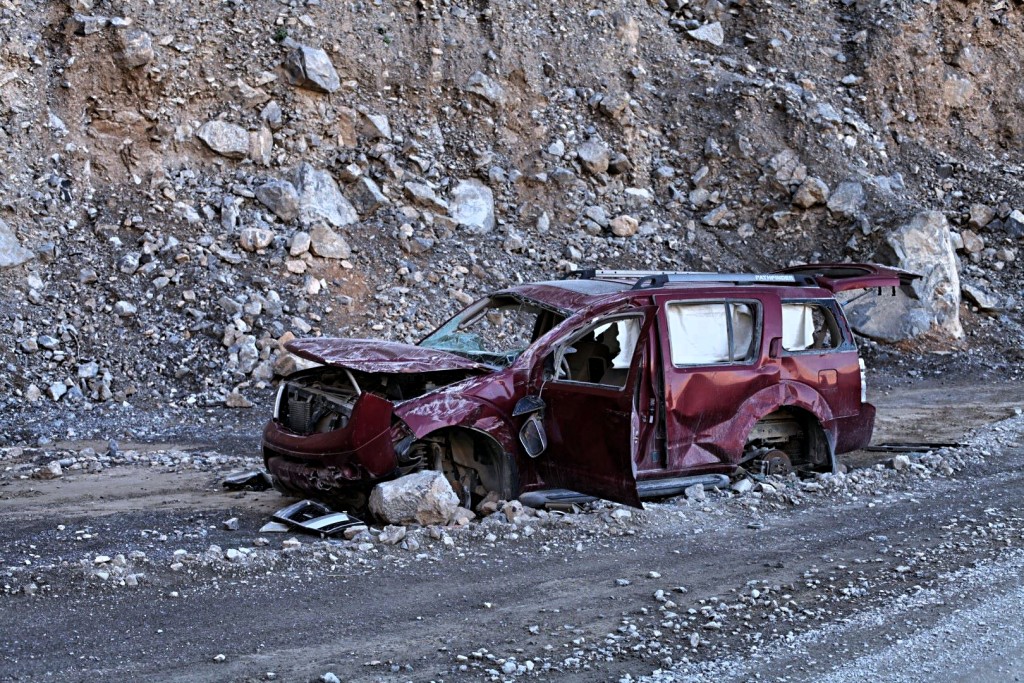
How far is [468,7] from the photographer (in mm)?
18297

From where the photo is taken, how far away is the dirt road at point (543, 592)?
4.72 m

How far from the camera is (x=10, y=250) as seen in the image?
43.7 ft

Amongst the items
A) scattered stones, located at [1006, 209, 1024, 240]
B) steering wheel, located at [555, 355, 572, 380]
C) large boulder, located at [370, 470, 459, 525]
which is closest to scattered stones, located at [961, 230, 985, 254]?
scattered stones, located at [1006, 209, 1024, 240]

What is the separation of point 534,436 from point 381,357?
46.6 inches

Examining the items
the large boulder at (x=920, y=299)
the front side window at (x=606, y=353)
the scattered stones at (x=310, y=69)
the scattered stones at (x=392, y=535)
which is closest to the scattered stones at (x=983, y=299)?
the large boulder at (x=920, y=299)

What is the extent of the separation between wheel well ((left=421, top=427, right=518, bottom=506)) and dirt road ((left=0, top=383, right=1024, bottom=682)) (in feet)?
1.38

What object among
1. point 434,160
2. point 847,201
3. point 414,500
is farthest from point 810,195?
point 414,500

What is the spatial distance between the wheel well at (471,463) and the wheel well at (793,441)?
82.5 inches

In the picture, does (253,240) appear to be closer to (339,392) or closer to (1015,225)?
(339,392)

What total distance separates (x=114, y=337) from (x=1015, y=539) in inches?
410

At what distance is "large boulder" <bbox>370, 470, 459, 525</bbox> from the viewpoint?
6.64 meters

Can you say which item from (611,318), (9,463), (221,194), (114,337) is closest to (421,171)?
(221,194)

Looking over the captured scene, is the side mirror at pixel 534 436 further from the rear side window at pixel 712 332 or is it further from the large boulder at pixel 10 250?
the large boulder at pixel 10 250

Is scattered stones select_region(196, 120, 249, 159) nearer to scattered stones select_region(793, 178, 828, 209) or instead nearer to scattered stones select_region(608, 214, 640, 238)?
scattered stones select_region(608, 214, 640, 238)
